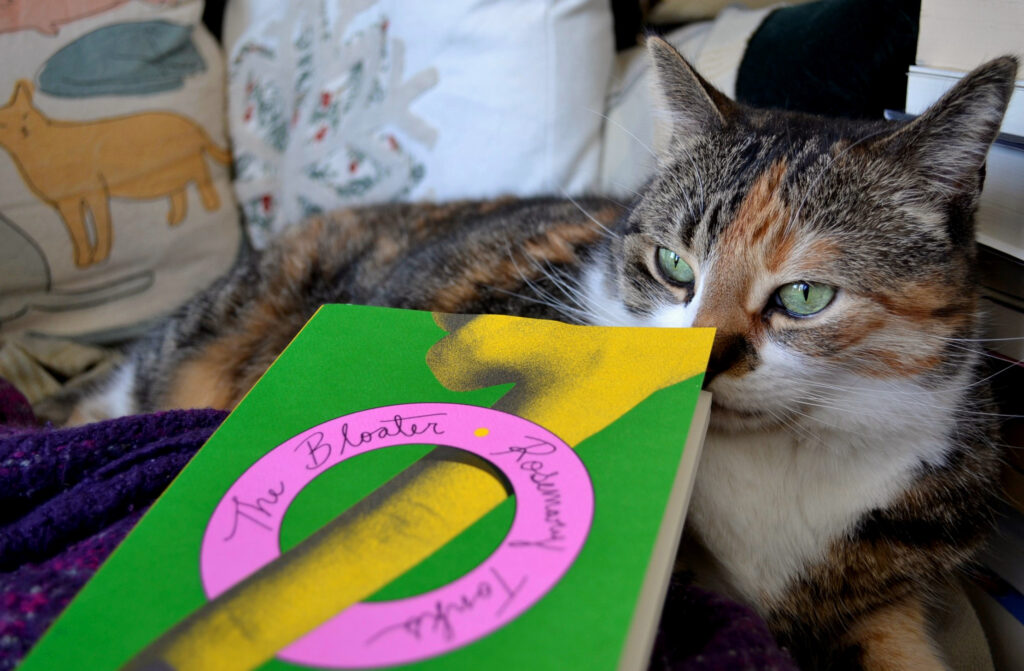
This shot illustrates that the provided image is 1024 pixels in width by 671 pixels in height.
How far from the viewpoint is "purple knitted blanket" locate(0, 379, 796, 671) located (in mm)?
469

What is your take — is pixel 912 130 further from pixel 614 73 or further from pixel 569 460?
pixel 614 73

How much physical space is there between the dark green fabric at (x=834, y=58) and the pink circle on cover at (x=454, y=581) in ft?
2.65

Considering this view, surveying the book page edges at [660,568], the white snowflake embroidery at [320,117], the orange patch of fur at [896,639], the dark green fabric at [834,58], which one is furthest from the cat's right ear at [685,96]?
the white snowflake embroidery at [320,117]

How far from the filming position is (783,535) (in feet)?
2.28

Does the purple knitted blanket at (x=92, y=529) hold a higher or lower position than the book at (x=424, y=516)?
lower

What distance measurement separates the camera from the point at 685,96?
806 mm

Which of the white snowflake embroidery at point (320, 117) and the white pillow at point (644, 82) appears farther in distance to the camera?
the white snowflake embroidery at point (320, 117)

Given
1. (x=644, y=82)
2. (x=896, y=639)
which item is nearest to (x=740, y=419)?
(x=896, y=639)

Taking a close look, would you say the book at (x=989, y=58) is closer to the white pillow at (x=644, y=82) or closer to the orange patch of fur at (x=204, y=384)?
the white pillow at (x=644, y=82)

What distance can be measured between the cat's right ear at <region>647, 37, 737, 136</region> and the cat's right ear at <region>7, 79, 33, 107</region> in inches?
45.1

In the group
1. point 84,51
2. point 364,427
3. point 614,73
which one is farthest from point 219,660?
point 84,51

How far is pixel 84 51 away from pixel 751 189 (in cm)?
131

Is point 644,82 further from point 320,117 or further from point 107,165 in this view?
point 107,165

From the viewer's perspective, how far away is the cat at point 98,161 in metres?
1.30
